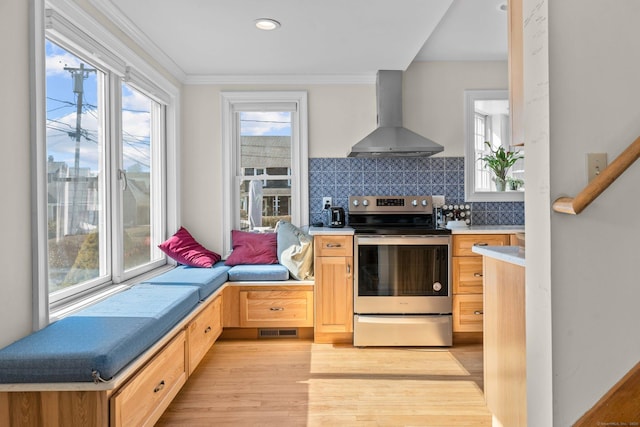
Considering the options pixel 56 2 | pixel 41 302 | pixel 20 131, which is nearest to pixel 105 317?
pixel 41 302

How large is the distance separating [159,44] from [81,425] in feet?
8.81

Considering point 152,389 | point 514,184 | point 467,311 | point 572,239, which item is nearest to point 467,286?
point 467,311

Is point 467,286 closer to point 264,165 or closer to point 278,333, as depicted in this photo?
point 278,333

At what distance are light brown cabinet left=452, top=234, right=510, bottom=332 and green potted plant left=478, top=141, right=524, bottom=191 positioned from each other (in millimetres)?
855

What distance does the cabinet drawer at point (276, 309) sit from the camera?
11.5 ft

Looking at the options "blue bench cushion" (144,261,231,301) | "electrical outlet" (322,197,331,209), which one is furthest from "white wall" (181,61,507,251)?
"blue bench cushion" (144,261,231,301)

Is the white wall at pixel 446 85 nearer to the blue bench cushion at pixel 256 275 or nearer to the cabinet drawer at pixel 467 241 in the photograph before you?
the cabinet drawer at pixel 467 241

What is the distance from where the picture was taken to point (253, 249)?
3818 millimetres

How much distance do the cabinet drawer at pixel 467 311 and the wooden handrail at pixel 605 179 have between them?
2334 mm

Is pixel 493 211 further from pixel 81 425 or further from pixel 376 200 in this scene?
pixel 81 425

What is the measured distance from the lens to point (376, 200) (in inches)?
158

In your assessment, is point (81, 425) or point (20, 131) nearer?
point (81, 425)

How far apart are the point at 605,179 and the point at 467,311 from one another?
241 centimetres

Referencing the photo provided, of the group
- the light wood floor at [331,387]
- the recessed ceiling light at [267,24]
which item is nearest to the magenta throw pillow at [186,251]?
the light wood floor at [331,387]
